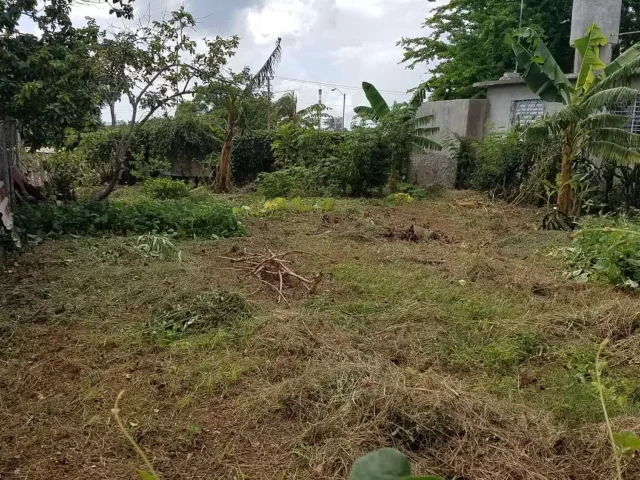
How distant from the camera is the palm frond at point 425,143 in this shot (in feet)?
38.2

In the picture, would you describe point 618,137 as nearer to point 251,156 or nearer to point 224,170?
point 224,170

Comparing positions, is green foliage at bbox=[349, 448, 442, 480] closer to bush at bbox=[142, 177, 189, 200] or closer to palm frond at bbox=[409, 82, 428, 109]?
bush at bbox=[142, 177, 189, 200]

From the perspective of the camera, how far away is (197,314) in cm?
392

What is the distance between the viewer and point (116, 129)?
1400 cm

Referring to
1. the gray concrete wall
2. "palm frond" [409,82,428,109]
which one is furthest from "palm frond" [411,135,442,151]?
the gray concrete wall

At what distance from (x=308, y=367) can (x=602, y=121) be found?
641 centimetres

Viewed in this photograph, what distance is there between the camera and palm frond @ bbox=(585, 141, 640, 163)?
736 centimetres

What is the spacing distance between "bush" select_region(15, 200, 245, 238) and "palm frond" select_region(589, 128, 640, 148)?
17.5 feet

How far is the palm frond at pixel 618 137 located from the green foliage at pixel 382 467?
8.06 meters

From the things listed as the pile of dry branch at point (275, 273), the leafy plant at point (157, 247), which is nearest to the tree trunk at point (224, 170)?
the leafy plant at point (157, 247)

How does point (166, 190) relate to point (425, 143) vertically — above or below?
below

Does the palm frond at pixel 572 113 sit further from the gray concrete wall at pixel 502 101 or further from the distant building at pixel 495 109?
the gray concrete wall at pixel 502 101

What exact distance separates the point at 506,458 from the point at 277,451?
1.03 meters

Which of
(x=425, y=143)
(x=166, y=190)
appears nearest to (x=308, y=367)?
(x=166, y=190)
